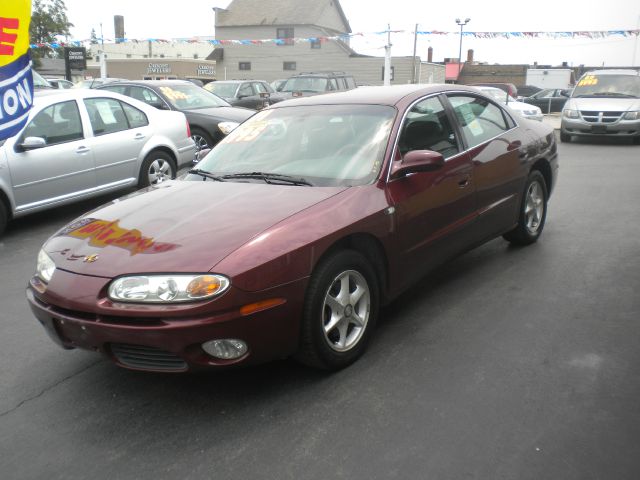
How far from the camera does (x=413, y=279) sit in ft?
13.2

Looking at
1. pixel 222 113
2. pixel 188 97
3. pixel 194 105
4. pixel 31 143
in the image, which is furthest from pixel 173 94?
pixel 31 143

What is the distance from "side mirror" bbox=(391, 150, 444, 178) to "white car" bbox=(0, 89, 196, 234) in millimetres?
4038

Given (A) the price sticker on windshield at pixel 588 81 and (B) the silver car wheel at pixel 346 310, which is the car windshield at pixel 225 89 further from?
(B) the silver car wheel at pixel 346 310

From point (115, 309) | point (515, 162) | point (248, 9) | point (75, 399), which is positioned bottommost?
point (75, 399)

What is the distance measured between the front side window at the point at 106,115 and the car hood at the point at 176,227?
399 centimetres

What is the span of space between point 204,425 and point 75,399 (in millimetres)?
781

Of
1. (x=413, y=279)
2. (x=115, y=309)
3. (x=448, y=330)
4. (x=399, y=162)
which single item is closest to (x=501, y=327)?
(x=448, y=330)

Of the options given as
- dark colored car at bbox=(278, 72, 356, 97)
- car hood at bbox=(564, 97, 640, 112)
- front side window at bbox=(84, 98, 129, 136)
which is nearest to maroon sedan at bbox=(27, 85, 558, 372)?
front side window at bbox=(84, 98, 129, 136)

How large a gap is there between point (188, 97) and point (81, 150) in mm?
4695

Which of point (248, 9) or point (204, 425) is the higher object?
point (248, 9)

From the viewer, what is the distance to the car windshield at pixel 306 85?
2037 centimetres

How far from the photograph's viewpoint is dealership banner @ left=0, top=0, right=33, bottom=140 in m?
3.21

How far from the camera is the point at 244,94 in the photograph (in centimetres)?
1922

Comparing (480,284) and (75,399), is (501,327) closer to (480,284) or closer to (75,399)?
(480,284)
